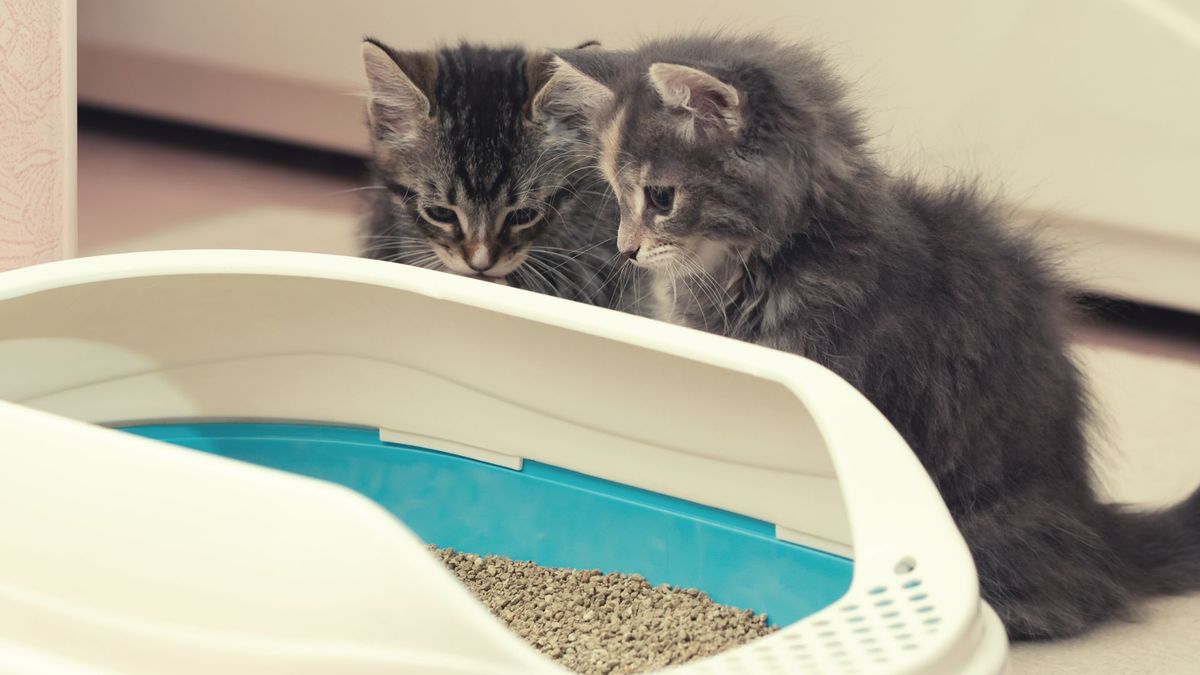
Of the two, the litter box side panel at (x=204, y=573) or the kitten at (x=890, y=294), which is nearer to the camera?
the litter box side panel at (x=204, y=573)

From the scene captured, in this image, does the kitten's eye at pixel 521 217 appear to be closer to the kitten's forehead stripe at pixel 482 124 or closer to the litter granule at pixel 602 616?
the kitten's forehead stripe at pixel 482 124

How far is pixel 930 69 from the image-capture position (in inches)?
81.1

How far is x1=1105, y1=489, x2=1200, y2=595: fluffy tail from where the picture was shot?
1328 mm

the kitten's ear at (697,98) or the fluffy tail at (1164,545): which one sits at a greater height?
the kitten's ear at (697,98)

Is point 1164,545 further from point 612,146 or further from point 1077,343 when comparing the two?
point 612,146

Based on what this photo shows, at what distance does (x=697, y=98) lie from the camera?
1207mm

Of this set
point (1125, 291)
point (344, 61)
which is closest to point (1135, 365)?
point (1125, 291)

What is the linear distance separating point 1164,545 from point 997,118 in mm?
941

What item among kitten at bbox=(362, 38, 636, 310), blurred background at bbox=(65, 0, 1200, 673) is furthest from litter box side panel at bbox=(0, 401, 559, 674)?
blurred background at bbox=(65, 0, 1200, 673)

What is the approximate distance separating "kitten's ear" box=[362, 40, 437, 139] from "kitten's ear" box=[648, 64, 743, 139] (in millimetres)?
401

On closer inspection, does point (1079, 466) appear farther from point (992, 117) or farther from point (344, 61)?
point (344, 61)

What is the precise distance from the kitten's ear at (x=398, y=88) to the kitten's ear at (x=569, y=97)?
15 cm

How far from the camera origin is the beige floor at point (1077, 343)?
124 centimetres

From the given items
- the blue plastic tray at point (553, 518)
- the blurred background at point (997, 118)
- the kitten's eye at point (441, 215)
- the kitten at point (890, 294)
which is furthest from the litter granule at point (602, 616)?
the blurred background at point (997, 118)
